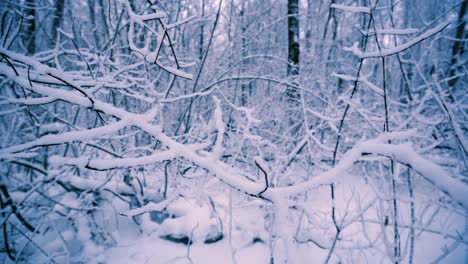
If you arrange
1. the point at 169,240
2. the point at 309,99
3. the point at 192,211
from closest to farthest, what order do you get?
the point at 169,240, the point at 192,211, the point at 309,99

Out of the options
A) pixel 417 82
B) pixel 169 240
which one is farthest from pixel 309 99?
pixel 417 82

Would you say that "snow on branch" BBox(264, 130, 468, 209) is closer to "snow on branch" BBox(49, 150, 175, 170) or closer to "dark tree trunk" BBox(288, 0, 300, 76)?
"snow on branch" BBox(49, 150, 175, 170)

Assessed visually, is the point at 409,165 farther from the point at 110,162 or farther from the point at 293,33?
the point at 293,33

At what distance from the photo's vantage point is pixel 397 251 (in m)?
1.48

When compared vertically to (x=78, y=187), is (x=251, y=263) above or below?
below

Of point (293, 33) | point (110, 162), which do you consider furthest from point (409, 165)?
point (293, 33)

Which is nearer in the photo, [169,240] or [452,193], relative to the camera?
[452,193]

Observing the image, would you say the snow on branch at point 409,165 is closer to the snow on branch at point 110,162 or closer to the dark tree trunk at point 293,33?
the snow on branch at point 110,162

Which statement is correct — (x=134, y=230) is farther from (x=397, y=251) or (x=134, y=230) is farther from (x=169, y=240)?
(x=397, y=251)

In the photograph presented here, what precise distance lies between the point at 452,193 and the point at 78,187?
2.80m

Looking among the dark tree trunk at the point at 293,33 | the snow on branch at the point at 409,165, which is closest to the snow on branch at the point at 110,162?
the snow on branch at the point at 409,165

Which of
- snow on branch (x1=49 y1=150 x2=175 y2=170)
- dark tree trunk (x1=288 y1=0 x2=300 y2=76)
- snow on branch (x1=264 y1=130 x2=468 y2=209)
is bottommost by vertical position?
snow on branch (x1=49 y1=150 x2=175 y2=170)

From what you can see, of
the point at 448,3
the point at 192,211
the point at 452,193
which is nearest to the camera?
the point at 452,193

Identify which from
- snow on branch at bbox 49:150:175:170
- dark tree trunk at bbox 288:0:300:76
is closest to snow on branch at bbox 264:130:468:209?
snow on branch at bbox 49:150:175:170
